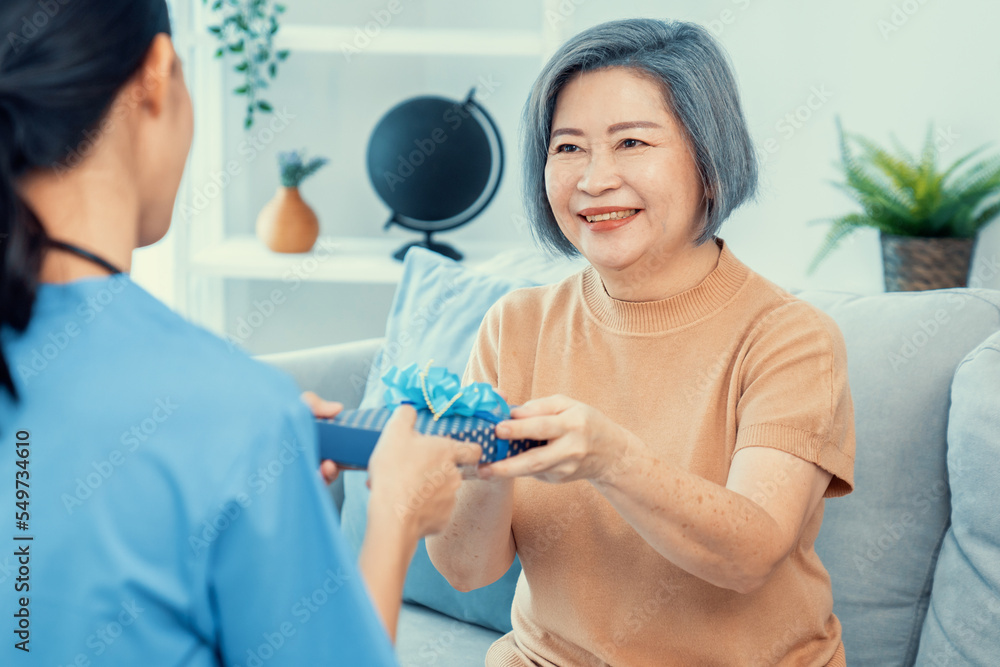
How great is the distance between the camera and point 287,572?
0.57m

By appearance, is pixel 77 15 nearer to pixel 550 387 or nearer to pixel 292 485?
pixel 292 485

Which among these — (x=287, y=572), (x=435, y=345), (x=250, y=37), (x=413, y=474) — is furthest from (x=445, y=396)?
(x=250, y=37)

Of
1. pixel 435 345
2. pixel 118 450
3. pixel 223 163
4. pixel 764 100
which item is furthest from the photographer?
pixel 223 163

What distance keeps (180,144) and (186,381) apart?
0.22m

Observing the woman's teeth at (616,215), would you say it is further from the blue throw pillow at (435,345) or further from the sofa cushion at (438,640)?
the sofa cushion at (438,640)

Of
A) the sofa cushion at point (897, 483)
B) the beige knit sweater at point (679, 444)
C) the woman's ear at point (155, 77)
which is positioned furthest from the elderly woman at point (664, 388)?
the woman's ear at point (155, 77)

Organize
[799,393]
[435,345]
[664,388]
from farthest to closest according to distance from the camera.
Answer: [435,345]
[664,388]
[799,393]

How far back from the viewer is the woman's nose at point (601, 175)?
3.60ft

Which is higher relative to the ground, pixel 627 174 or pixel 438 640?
pixel 627 174

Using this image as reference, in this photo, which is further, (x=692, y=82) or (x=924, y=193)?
(x=924, y=193)

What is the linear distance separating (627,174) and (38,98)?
28.0 inches

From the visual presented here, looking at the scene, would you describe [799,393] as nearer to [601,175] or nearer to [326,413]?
[601,175]

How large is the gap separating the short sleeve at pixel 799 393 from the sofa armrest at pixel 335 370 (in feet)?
2.92

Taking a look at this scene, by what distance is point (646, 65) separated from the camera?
43.1 inches
